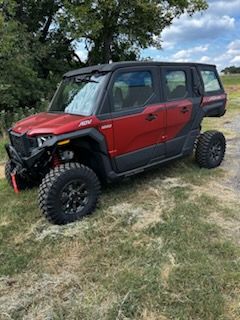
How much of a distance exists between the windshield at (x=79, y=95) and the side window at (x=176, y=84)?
1133 mm

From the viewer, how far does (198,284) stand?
10.7 feet

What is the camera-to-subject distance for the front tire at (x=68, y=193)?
4363 millimetres

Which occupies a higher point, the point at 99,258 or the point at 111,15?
the point at 111,15

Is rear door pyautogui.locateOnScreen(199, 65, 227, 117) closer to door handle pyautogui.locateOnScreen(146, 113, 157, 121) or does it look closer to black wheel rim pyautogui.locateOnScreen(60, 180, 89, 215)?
door handle pyautogui.locateOnScreen(146, 113, 157, 121)

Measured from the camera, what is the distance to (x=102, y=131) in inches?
192

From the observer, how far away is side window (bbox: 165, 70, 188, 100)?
573 centimetres

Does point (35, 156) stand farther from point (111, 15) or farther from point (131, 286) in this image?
point (111, 15)

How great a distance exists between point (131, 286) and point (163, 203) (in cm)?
186

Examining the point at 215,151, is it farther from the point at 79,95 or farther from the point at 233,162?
the point at 79,95

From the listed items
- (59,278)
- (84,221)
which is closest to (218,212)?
(84,221)

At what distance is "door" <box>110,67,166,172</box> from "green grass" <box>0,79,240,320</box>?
534 millimetres

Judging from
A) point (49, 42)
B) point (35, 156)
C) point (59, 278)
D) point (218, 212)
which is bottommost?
point (218, 212)

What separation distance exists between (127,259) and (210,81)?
3.98 meters

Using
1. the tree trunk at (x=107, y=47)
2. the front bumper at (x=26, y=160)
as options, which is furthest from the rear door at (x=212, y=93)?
the tree trunk at (x=107, y=47)
